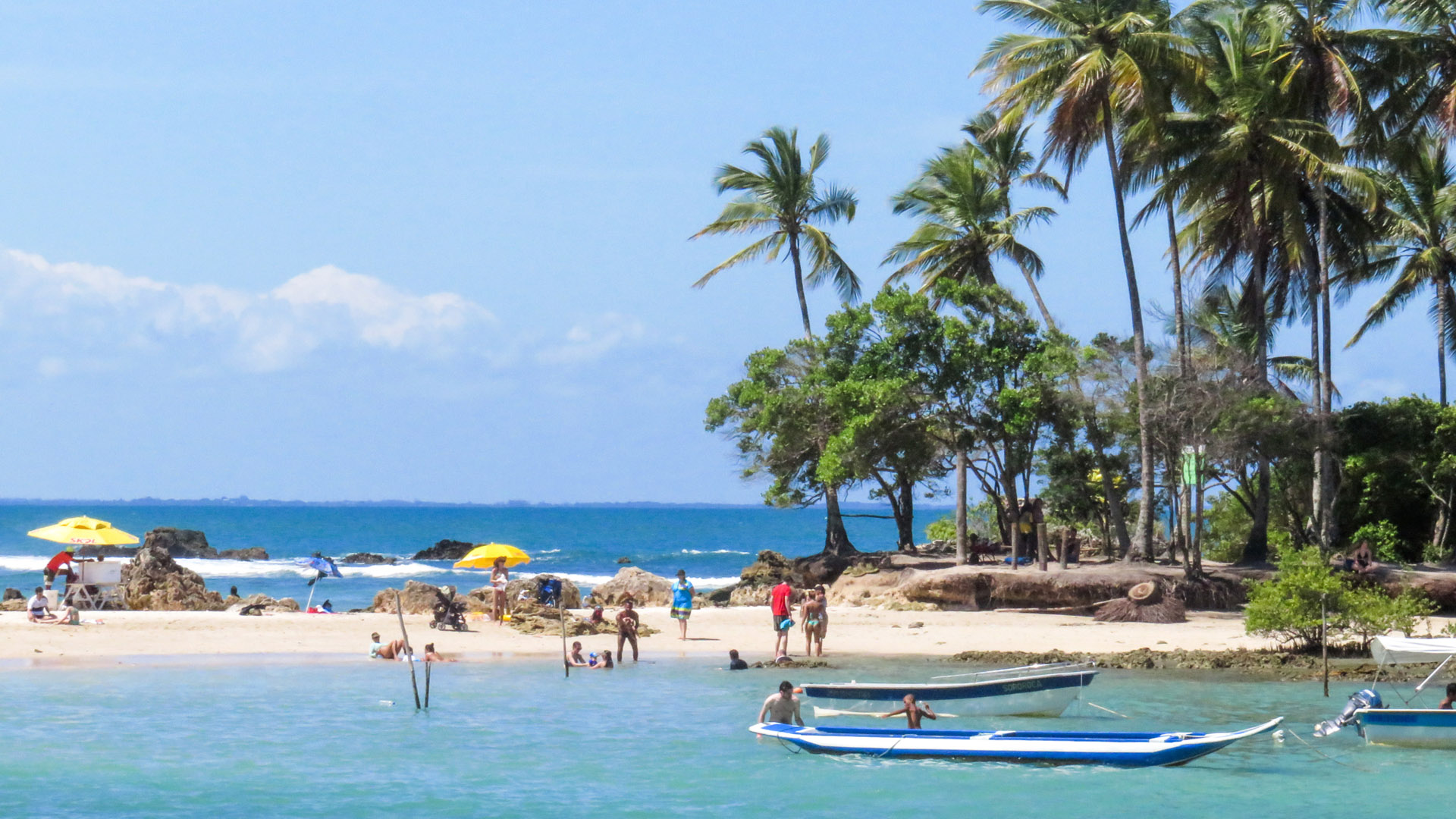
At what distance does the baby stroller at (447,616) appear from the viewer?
29.4 m

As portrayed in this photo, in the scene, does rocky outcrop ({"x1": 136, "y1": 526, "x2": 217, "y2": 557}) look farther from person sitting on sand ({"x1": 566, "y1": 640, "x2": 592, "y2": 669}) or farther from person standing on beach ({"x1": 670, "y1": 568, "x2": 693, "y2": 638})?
person sitting on sand ({"x1": 566, "y1": 640, "x2": 592, "y2": 669})

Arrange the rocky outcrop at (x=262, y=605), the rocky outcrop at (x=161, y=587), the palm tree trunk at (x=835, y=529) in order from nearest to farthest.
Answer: the rocky outcrop at (x=161, y=587) → the rocky outcrop at (x=262, y=605) → the palm tree trunk at (x=835, y=529)

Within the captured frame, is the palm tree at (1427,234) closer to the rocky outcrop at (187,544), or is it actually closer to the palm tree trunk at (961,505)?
the palm tree trunk at (961,505)

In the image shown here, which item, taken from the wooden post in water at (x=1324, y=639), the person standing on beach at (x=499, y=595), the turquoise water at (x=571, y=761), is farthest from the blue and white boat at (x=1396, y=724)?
the person standing on beach at (x=499, y=595)

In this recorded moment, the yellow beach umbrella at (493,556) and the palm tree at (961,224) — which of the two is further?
the palm tree at (961,224)

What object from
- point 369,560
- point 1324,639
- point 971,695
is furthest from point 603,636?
point 369,560

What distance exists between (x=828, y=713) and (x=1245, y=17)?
942 inches

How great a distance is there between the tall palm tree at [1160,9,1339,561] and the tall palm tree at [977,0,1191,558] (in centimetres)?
182

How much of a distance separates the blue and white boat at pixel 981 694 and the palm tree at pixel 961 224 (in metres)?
23.1

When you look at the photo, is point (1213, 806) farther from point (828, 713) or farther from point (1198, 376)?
point (1198, 376)

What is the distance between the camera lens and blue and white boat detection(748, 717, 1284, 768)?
15.8 meters

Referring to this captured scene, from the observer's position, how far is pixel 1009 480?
36281 mm

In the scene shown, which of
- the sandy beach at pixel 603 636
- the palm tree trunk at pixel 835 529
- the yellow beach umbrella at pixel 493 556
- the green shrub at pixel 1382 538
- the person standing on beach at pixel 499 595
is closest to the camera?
the sandy beach at pixel 603 636

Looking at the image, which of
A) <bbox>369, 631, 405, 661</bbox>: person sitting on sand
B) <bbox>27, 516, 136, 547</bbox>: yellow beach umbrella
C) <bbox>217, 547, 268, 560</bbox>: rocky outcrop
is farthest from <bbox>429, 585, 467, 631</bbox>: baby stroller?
<bbox>217, 547, 268, 560</bbox>: rocky outcrop
